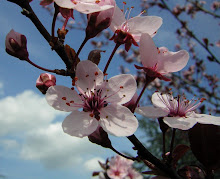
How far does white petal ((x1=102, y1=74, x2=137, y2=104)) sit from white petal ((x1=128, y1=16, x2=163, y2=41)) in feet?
0.64

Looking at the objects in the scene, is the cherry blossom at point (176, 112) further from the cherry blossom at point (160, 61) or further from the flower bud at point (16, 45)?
the flower bud at point (16, 45)

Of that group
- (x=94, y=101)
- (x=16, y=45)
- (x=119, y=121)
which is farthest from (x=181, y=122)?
(x=16, y=45)

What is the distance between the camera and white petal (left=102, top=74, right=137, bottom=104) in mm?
856

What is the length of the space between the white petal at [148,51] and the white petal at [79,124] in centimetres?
30

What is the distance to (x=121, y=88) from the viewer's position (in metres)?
0.87

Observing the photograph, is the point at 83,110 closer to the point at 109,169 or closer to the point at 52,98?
the point at 52,98

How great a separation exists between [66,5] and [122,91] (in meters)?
0.37

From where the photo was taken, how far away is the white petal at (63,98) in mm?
821

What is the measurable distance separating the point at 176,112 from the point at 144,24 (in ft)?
1.37

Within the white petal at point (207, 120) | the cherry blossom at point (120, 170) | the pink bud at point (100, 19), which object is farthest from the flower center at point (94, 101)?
the cherry blossom at point (120, 170)

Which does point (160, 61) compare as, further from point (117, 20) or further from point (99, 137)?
point (99, 137)

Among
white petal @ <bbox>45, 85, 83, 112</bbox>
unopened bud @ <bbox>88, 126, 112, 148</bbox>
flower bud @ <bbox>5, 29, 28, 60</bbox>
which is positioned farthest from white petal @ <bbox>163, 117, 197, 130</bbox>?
flower bud @ <bbox>5, 29, 28, 60</bbox>

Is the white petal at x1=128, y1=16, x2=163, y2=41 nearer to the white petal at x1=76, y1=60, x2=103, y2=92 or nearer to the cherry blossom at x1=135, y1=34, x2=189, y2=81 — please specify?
the cherry blossom at x1=135, y1=34, x2=189, y2=81

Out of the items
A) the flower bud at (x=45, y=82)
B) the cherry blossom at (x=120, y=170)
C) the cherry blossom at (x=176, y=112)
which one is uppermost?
the flower bud at (x=45, y=82)
